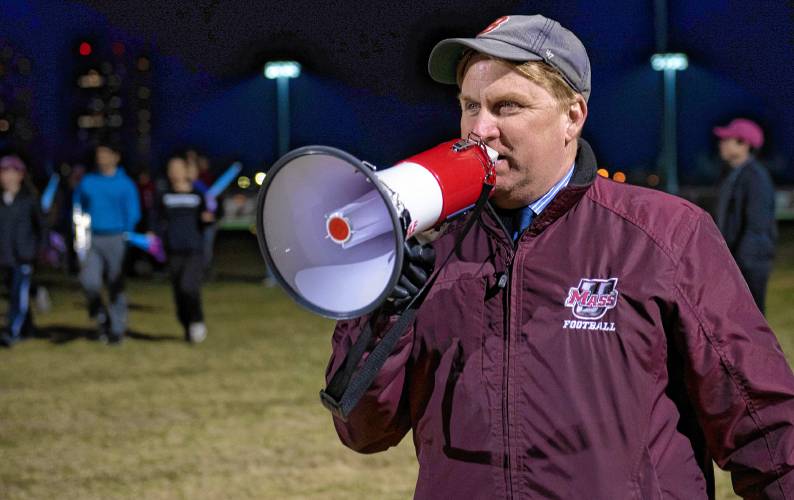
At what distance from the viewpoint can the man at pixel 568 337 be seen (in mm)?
2010

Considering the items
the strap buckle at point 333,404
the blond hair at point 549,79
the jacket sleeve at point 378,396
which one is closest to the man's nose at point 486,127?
the blond hair at point 549,79

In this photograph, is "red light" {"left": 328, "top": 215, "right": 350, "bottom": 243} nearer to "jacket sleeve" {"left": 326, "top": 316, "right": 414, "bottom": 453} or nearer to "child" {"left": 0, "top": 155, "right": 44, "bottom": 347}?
"jacket sleeve" {"left": 326, "top": 316, "right": 414, "bottom": 453}

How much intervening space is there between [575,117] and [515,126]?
0.63 feet

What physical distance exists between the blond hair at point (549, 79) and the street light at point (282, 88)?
20879mm

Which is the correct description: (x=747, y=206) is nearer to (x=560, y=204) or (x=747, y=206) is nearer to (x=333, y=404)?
(x=560, y=204)

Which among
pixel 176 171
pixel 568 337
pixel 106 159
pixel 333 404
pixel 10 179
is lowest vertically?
pixel 333 404

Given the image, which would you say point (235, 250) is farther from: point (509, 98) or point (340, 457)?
point (509, 98)

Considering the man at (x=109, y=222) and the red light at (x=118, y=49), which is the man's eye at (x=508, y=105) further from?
the red light at (x=118, y=49)

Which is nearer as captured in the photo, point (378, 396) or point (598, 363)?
point (598, 363)

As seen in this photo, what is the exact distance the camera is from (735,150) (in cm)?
823

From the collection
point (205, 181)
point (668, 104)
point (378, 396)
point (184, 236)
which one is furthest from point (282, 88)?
point (378, 396)

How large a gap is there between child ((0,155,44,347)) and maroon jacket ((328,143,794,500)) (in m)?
9.25

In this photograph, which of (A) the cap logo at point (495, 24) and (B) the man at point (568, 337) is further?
(A) the cap logo at point (495, 24)

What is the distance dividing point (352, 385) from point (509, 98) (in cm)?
67
